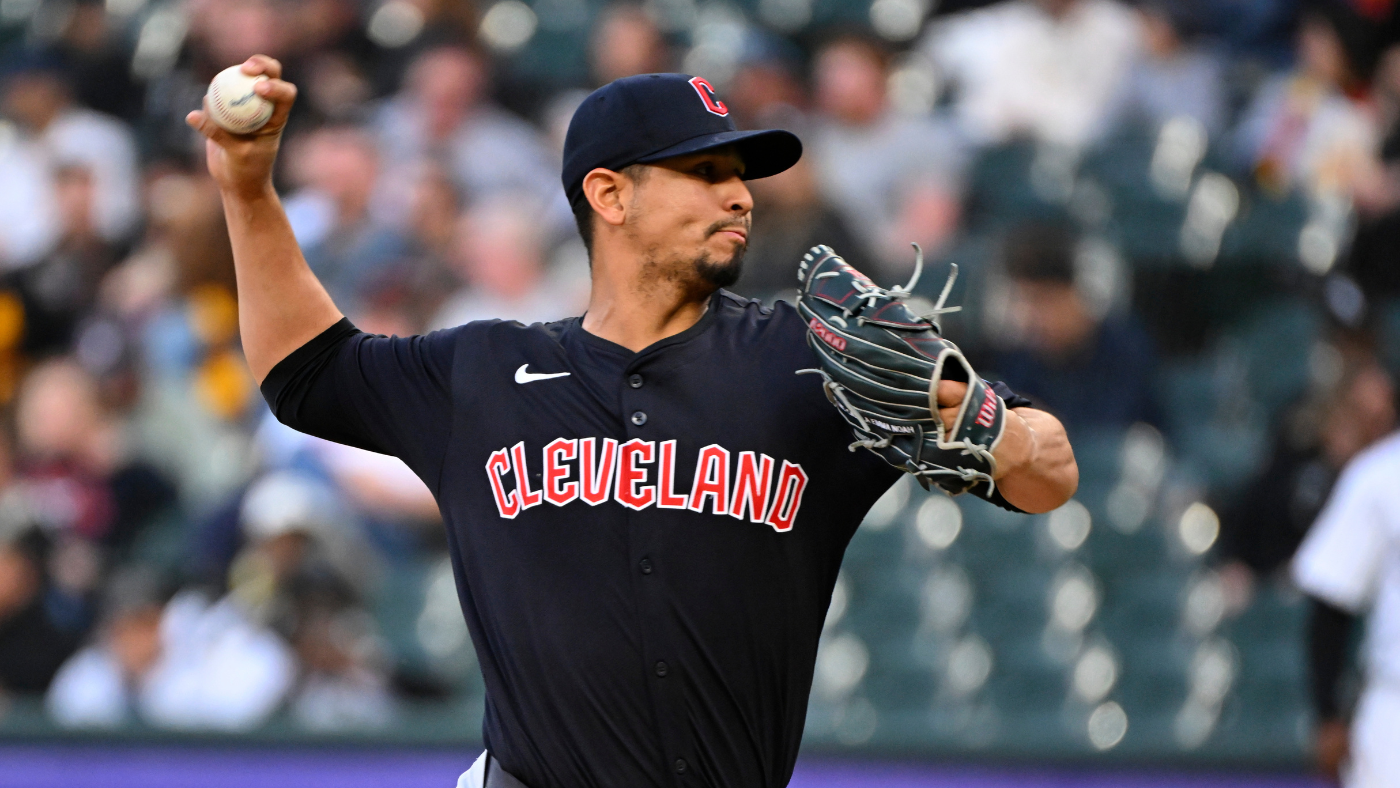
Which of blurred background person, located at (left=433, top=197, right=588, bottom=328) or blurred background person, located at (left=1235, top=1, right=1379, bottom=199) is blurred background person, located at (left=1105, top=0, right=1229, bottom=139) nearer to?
blurred background person, located at (left=1235, top=1, right=1379, bottom=199)

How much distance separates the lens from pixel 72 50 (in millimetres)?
8242

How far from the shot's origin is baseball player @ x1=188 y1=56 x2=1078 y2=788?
89.8 inches

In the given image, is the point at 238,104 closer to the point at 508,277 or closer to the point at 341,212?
the point at 508,277

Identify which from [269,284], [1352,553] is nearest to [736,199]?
[269,284]

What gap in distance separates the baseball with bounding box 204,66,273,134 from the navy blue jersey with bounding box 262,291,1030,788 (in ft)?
1.32

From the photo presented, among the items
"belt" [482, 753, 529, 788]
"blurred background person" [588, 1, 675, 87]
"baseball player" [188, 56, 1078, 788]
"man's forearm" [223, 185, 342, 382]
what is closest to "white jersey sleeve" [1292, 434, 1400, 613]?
"baseball player" [188, 56, 1078, 788]

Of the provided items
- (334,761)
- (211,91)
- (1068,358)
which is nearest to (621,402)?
(211,91)

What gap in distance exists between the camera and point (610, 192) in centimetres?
250

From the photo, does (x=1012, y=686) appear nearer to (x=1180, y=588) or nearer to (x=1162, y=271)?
(x=1180, y=588)

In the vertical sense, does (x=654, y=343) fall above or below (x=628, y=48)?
below

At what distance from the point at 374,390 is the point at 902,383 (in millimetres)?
916

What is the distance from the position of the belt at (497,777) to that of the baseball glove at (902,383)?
0.75 m

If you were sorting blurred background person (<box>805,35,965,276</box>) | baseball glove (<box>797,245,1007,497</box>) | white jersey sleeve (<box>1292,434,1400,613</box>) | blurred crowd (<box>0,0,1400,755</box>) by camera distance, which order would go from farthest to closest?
blurred background person (<box>805,35,965,276</box>) < blurred crowd (<box>0,0,1400,755</box>) < white jersey sleeve (<box>1292,434,1400,613</box>) < baseball glove (<box>797,245,1007,497</box>)

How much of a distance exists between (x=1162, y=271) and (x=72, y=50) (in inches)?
225
